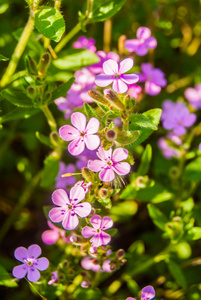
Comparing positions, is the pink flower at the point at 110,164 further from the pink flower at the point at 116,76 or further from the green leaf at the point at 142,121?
the pink flower at the point at 116,76

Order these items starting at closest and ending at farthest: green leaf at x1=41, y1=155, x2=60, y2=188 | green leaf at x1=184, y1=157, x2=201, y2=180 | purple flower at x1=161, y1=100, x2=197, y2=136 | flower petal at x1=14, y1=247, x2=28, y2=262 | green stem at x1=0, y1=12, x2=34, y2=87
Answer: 1. flower petal at x1=14, y1=247, x2=28, y2=262
2. green stem at x1=0, y1=12, x2=34, y2=87
3. green leaf at x1=41, y1=155, x2=60, y2=188
4. green leaf at x1=184, y1=157, x2=201, y2=180
5. purple flower at x1=161, y1=100, x2=197, y2=136

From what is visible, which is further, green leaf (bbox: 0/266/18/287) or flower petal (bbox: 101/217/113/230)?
green leaf (bbox: 0/266/18/287)

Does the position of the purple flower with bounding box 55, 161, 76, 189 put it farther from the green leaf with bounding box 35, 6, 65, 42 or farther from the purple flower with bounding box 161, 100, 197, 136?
the green leaf with bounding box 35, 6, 65, 42

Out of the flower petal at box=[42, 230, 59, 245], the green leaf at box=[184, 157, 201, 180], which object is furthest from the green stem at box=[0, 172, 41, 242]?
the green leaf at box=[184, 157, 201, 180]

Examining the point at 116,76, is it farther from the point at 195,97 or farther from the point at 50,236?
the point at 195,97

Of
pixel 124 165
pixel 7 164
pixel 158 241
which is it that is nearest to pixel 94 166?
pixel 124 165

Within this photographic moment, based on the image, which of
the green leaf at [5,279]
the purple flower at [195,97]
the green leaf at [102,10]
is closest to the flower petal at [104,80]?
the green leaf at [102,10]

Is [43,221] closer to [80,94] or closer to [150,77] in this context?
[80,94]
